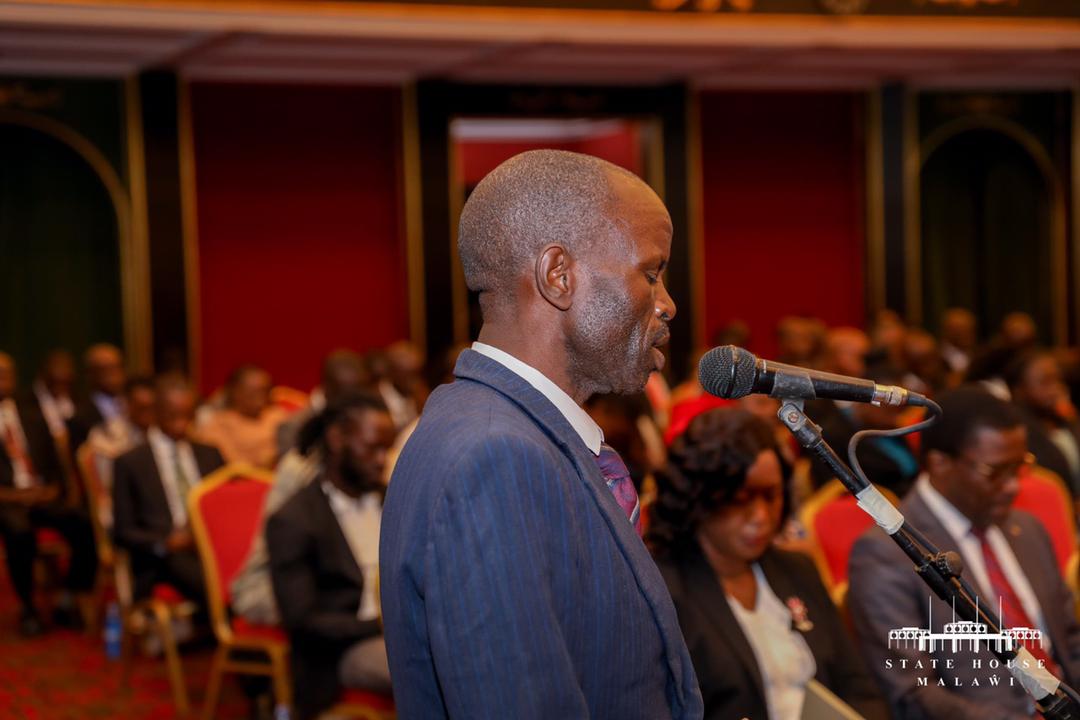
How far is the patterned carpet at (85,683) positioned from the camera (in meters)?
5.72

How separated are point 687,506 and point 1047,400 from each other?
13.2 ft

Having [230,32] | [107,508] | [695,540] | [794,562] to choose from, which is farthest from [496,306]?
[230,32]

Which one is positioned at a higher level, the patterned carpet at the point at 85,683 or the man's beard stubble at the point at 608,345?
the man's beard stubble at the point at 608,345

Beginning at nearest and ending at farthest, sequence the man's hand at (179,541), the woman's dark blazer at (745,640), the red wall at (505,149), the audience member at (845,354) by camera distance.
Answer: the woman's dark blazer at (745,640) < the man's hand at (179,541) < the audience member at (845,354) < the red wall at (505,149)

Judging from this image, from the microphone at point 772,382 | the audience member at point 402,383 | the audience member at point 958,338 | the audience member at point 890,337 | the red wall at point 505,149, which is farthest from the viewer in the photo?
the red wall at point 505,149

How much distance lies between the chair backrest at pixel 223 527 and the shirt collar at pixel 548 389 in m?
3.50

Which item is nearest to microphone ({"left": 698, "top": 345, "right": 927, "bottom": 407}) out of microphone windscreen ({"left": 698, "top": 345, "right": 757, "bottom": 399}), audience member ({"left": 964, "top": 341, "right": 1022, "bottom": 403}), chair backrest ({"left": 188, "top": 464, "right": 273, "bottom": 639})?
microphone windscreen ({"left": 698, "top": 345, "right": 757, "bottom": 399})

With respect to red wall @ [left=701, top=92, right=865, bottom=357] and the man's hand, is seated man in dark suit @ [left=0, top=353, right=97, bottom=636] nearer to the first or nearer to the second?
the man's hand

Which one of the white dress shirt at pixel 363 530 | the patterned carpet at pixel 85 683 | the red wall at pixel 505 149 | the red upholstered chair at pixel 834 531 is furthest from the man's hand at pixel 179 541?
the red wall at pixel 505 149

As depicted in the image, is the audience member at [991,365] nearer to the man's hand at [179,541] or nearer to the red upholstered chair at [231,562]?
the red upholstered chair at [231,562]

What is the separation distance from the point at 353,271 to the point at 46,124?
2.80 metres

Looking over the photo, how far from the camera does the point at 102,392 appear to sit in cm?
916

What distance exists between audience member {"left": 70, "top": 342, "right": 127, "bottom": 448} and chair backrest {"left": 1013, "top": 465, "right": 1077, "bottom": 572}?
588cm

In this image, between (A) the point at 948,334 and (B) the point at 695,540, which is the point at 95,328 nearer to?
(A) the point at 948,334
